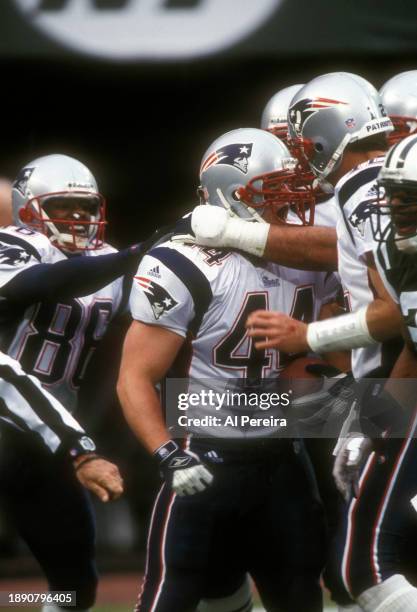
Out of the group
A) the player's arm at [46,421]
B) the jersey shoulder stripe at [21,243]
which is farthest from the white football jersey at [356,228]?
the jersey shoulder stripe at [21,243]

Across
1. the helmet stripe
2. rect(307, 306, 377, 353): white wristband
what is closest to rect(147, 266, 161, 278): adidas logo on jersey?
rect(307, 306, 377, 353): white wristband

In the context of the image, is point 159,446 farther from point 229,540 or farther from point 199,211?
point 199,211

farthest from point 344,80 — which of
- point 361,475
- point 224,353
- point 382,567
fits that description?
point 382,567

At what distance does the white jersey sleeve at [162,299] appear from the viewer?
9.00 feet

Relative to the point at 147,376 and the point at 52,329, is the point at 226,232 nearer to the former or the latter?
the point at 147,376

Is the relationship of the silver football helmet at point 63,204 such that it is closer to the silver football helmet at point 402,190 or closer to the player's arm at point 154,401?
the player's arm at point 154,401

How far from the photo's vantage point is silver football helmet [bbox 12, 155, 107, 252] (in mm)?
3359

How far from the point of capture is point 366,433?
2.70 m

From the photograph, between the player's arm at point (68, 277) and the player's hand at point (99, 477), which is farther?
the player's arm at point (68, 277)

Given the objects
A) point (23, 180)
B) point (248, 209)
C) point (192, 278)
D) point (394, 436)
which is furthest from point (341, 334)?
point (23, 180)

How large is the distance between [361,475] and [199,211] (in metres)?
0.63

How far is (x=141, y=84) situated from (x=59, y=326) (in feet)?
5.08

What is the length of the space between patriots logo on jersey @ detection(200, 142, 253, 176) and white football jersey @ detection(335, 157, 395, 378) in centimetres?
24

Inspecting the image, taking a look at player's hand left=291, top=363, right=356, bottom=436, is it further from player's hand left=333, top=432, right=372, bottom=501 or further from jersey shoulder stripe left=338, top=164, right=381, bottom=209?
jersey shoulder stripe left=338, top=164, right=381, bottom=209
